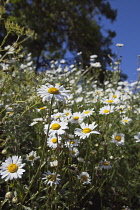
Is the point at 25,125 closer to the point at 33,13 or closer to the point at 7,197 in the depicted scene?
the point at 7,197

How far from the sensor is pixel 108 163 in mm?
1981

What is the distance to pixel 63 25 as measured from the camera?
1192cm

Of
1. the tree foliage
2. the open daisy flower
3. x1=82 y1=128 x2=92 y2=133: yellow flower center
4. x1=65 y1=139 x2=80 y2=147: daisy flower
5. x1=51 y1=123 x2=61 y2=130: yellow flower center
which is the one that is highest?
the tree foliage

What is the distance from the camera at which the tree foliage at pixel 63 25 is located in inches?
436

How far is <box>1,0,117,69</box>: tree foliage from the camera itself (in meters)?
11.1

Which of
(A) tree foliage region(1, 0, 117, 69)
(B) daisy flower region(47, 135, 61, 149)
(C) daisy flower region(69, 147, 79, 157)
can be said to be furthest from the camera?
(A) tree foliage region(1, 0, 117, 69)

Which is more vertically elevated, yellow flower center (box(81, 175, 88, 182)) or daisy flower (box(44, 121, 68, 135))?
daisy flower (box(44, 121, 68, 135))

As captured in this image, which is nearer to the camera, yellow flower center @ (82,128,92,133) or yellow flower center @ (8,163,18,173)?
yellow flower center @ (8,163,18,173)

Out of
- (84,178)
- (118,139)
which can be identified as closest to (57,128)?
(84,178)

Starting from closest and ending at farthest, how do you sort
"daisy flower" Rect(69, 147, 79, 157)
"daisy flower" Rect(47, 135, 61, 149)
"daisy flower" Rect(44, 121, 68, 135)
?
"daisy flower" Rect(44, 121, 68, 135) < "daisy flower" Rect(47, 135, 61, 149) < "daisy flower" Rect(69, 147, 79, 157)

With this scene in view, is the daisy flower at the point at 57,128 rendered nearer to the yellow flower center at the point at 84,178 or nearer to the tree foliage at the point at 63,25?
the yellow flower center at the point at 84,178

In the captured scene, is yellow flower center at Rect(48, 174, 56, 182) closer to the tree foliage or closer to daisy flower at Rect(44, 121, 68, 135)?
daisy flower at Rect(44, 121, 68, 135)

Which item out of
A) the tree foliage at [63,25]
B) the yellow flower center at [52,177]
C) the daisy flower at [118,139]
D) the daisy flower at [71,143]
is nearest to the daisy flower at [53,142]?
the daisy flower at [71,143]

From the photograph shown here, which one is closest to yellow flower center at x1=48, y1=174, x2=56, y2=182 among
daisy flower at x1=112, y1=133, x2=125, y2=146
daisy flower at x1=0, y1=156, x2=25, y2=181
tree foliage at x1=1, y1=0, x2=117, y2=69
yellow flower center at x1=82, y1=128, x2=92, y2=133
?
daisy flower at x1=0, y1=156, x2=25, y2=181
